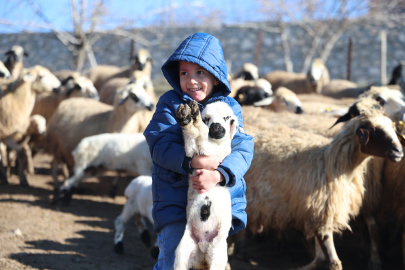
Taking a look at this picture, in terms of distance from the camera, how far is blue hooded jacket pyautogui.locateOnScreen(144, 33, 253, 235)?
6.62 feet

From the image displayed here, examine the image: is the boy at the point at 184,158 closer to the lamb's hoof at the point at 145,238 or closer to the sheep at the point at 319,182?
the sheep at the point at 319,182

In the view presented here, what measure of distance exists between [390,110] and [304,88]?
219 inches

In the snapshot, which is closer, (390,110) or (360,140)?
(360,140)

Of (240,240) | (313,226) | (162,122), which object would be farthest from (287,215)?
(162,122)

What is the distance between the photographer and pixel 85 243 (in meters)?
4.40

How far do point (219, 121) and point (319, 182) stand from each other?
2.10 m

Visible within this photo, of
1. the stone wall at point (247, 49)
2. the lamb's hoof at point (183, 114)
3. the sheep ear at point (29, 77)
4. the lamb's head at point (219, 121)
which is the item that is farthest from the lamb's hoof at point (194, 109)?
the stone wall at point (247, 49)

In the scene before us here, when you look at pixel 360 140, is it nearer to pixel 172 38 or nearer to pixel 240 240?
pixel 240 240

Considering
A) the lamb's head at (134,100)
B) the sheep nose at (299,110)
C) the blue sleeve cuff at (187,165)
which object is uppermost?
the blue sleeve cuff at (187,165)

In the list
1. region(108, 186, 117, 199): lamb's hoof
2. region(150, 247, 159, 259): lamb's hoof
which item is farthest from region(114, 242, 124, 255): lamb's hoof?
region(108, 186, 117, 199): lamb's hoof

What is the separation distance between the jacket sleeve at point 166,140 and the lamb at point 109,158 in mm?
3301

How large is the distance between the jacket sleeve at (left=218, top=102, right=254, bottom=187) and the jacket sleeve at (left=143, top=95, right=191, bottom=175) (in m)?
0.20

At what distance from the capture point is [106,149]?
550cm

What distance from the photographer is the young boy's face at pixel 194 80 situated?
221 centimetres
